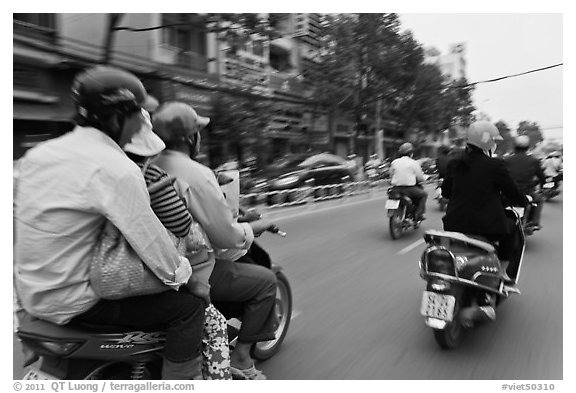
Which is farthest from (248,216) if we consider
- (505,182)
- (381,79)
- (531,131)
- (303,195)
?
(381,79)

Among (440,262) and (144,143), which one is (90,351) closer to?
(144,143)

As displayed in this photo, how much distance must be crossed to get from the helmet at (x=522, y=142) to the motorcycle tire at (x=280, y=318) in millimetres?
3935

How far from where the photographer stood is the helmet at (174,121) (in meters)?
2.46

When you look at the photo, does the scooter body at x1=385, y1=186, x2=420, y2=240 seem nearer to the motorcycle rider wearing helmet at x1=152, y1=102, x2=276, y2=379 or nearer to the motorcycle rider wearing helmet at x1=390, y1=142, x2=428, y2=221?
the motorcycle rider wearing helmet at x1=390, y1=142, x2=428, y2=221

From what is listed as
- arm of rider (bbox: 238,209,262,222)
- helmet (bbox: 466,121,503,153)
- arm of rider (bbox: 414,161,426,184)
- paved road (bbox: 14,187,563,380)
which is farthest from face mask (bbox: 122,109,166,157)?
arm of rider (bbox: 414,161,426,184)

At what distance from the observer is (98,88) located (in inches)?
71.4

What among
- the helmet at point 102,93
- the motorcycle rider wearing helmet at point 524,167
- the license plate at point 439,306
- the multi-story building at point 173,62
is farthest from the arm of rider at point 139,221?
the motorcycle rider wearing helmet at point 524,167

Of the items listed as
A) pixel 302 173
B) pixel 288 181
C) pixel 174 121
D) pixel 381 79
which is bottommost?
pixel 288 181

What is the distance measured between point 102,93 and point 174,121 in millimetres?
650

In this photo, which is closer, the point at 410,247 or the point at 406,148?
the point at 410,247

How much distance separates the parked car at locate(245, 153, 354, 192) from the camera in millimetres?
13106

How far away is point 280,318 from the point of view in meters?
3.50

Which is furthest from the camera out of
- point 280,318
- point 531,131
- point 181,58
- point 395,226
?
point 181,58

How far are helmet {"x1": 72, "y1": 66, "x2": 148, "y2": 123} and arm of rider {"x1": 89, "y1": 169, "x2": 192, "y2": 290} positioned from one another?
252mm
